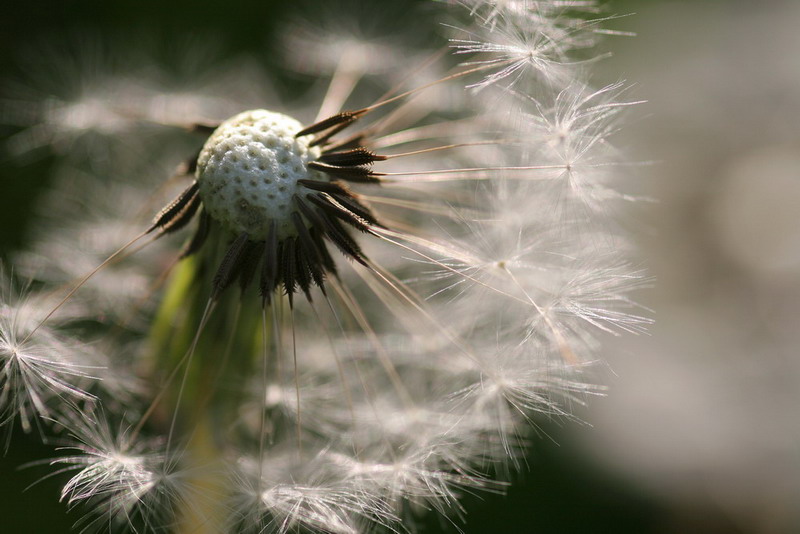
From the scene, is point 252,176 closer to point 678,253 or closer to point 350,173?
point 350,173

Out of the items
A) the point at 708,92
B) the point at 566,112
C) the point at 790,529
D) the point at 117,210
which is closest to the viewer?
the point at 566,112

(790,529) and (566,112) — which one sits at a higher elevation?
(566,112)

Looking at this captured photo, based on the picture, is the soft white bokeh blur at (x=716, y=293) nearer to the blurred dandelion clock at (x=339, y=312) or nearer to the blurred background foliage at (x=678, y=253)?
the blurred background foliage at (x=678, y=253)

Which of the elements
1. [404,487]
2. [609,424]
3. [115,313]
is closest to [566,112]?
[404,487]

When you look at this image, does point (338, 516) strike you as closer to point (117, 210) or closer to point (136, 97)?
point (117, 210)

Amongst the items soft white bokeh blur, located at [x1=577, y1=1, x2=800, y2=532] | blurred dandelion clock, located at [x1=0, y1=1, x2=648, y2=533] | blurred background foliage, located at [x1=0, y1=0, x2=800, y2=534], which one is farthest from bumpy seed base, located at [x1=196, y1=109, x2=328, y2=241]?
soft white bokeh blur, located at [x1=577, y1=1, x2=800, y2=532]

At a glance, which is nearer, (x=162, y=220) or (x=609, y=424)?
(x=162, y=220)

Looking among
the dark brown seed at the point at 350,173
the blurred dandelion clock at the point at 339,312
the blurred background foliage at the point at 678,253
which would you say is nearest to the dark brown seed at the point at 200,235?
the blurred dandelion clock at the point at 339,312

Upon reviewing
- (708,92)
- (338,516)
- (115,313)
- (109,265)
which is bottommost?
(338,516)
